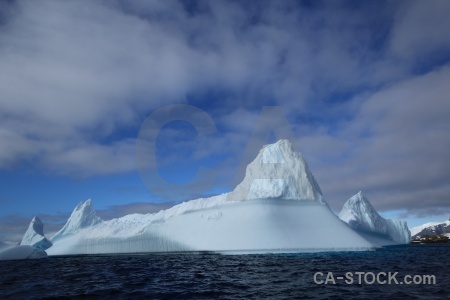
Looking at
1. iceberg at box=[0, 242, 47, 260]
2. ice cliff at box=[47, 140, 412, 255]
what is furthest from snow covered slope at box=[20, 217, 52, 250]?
iceberg at box=[0, 242, 47, 260]

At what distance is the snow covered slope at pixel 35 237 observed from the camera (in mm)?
77250

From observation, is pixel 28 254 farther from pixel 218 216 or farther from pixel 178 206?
pixel 218 216

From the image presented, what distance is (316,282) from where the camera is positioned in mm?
16500

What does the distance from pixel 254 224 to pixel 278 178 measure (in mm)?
9158

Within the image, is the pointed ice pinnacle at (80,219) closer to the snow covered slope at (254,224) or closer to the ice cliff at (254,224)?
the ice cliff at (254,224)

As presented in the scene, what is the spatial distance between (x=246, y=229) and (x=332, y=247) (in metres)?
11.6

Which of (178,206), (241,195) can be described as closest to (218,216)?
(241,195)

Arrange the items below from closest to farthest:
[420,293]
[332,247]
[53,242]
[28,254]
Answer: [420,293]
[332,247]
[28,254]
[53,242]

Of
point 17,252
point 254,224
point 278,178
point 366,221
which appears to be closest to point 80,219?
point 17,252

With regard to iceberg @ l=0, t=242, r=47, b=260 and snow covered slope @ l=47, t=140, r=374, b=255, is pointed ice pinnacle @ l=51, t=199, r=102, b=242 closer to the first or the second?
snow covered slope @ l=47, t=140, r=374, b=255

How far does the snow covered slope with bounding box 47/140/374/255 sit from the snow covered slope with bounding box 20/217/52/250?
44.8ft

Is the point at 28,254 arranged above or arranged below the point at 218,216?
below

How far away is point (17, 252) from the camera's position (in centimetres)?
5462

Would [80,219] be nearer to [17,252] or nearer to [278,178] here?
[17,252]
